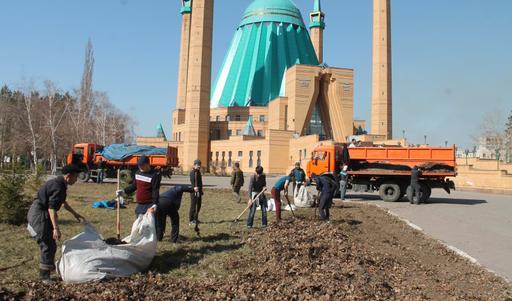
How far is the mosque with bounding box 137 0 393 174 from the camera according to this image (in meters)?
55.9

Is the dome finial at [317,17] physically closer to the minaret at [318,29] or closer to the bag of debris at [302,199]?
the minaret at [318,29]

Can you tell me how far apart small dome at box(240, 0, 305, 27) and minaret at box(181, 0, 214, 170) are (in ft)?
111

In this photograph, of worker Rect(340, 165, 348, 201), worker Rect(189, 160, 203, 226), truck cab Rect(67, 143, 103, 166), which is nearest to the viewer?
worker Rect(189, 160, 203, 226)

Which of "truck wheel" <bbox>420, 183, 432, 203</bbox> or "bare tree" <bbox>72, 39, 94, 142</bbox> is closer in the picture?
"truck wheel" <bbox>420, 183, 432, 203</bbox>

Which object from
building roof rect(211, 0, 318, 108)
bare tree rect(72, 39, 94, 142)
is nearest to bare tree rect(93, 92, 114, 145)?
bare tree rect(72, 39, 94, 142)

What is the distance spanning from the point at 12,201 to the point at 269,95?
2900 inches

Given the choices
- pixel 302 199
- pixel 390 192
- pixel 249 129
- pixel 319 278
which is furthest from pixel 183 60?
pixel 319 278

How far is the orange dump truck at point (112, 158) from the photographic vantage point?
2767cm

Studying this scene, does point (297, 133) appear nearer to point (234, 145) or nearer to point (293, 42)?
point (234, 145)

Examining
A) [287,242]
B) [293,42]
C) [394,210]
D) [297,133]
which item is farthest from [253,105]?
[287,242]

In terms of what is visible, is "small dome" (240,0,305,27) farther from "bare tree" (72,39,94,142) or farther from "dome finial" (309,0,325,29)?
"bare tree" (72,39,94,142)

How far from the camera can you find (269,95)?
82688 millimetres

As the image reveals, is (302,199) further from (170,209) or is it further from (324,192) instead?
(170,209)

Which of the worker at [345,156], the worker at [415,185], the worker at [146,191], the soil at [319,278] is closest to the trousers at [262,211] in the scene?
the soil at [319,278]
